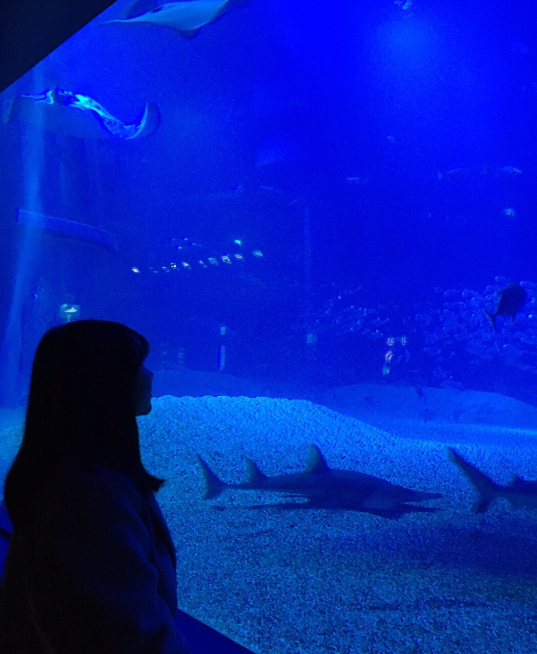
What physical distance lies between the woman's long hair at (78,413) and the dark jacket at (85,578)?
57mm

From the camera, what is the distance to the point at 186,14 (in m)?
7.91

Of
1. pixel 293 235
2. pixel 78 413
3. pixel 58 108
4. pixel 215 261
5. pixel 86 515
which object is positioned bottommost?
pixel 86 515

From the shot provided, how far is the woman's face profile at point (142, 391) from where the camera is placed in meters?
1.12

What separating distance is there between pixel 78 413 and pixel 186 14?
8892mm

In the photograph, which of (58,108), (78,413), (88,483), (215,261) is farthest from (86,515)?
(215,261)

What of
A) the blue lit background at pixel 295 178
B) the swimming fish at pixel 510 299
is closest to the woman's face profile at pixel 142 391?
the swimming fish at pixel 510 299

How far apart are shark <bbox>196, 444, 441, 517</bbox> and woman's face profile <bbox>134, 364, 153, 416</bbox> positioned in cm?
287

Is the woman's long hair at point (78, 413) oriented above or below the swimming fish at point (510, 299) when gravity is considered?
below

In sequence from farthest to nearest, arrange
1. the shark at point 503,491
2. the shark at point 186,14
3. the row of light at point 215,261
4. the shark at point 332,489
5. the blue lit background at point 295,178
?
1. the row of light at point 215,261
2. the blue lit background at point 295,178
3. the shark at point 186,14
4. the shark at point 332,489
5. the shark at point 503,491

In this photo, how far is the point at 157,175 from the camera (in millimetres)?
15297

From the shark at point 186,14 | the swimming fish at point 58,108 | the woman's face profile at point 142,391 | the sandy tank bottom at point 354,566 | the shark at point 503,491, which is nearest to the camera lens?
the woman's face profile at point 142,391

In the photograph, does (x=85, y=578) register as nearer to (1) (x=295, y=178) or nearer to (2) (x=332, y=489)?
(2) (x=332, y=489)

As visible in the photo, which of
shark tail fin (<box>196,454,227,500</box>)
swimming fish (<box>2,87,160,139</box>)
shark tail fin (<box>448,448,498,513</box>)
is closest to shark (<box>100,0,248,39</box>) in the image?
swimming fish (<box>2,87,160,139</box>)

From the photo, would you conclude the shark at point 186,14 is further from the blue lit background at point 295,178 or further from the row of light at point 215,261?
the row of light at point 215,261
